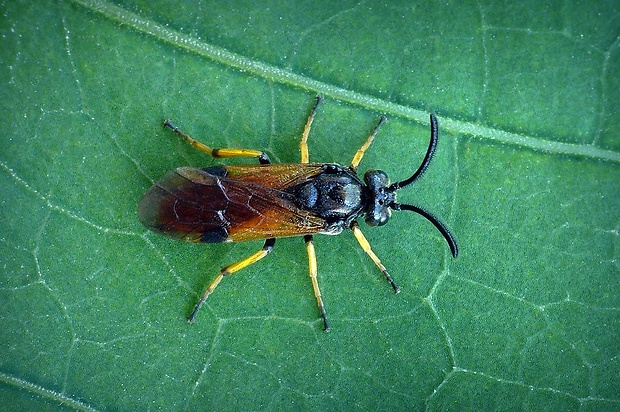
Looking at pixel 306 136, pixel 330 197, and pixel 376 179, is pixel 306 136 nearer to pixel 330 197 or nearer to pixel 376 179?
pixel 330 197

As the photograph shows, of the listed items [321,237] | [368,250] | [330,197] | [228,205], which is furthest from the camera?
[321,237]

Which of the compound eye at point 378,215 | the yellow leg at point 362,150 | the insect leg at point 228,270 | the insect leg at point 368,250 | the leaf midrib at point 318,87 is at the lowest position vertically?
the insect leg at point 228,270

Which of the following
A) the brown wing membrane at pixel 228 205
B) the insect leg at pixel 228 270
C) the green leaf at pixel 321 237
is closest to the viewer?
the brown wing membrane at pixel 228 205

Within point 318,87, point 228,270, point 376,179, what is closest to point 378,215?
point 376,179

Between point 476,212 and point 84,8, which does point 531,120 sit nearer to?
point 476,212

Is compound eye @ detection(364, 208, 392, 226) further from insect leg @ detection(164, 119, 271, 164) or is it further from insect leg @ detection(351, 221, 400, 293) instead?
insect leg @ detection(164, 119, 271, 164)

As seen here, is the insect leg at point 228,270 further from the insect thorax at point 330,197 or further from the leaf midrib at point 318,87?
the leaf midrib at point 318,87

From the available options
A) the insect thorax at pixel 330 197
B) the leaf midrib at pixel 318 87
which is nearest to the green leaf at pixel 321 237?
the leaf midrib at pixel 318 87

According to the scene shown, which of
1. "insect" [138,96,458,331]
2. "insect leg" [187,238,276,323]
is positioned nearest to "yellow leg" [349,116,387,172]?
"insect" [138,96,458,331]
